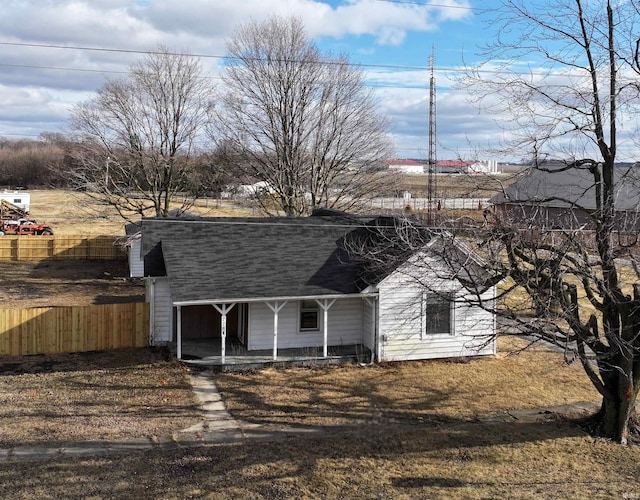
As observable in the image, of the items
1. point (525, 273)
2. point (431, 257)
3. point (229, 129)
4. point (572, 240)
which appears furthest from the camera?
point (229, 129)

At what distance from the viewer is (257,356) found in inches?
705

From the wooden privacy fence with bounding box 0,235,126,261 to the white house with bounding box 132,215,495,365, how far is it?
71.4 feet

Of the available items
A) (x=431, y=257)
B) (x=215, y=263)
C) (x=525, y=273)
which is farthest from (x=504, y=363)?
(x=215, y=263)

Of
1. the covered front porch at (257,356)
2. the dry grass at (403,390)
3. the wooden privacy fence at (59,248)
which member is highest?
the wooden privacy fence at (59,248)

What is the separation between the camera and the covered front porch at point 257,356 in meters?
17.2

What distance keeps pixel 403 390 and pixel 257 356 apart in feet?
15.4

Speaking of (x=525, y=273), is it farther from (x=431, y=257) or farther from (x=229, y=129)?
(x=229, y=129)

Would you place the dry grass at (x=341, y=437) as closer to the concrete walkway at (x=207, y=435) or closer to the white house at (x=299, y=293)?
the concrete walkway at (x=207, y=435)

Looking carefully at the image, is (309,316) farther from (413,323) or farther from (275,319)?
(413,323)

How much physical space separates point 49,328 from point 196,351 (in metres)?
4.69

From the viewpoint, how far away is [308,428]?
42.3ft

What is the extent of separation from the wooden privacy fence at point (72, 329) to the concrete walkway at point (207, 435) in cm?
507

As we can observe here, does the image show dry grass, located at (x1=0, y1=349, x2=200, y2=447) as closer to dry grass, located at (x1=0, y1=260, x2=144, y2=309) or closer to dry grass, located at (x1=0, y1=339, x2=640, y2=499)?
dry grass, located at (x1=0, y1=339, x2=640, y2=499)

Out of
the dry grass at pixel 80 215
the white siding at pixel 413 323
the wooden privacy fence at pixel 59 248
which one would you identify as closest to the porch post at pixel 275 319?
the white siding at pixel 413 323
